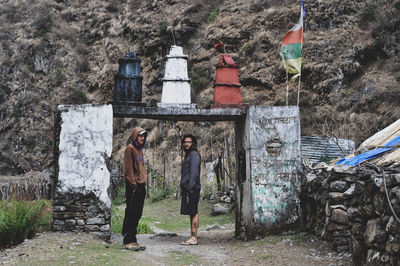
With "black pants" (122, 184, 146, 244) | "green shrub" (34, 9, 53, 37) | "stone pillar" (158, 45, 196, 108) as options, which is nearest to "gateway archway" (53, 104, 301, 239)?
"stone pillar" (158, 45, 196, 108)

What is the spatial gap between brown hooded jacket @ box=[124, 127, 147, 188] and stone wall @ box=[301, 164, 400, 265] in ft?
9.39

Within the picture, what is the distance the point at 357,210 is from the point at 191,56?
21952mm

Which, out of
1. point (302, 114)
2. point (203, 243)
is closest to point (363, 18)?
point (302, 114)

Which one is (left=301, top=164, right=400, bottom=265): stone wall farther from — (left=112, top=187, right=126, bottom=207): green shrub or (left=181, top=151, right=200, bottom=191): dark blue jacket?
(left=112, top=187, right=126, bottom=207): green shrub

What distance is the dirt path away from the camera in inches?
221

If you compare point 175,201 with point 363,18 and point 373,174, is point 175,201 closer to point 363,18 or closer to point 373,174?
point 373,174

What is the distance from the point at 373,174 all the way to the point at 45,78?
2747 centimetres

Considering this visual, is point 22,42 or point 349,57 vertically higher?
point 22,42

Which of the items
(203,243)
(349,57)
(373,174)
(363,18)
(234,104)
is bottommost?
(203,243)

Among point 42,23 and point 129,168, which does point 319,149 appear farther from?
point 42,23

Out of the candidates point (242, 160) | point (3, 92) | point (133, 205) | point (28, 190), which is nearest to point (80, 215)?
point (133, 205)

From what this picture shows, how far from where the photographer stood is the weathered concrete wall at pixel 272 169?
7.65 meters

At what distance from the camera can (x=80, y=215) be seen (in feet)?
23.6

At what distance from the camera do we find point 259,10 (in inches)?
1031
